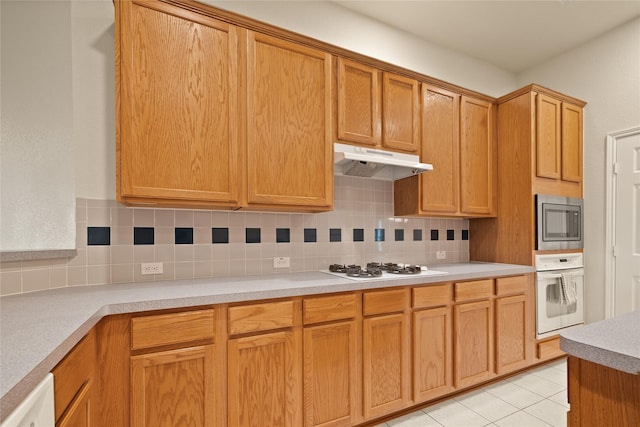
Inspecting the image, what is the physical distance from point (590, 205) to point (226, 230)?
10.8 feet

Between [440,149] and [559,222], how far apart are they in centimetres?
129

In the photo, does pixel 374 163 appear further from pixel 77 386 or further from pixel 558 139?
pixel 77 386

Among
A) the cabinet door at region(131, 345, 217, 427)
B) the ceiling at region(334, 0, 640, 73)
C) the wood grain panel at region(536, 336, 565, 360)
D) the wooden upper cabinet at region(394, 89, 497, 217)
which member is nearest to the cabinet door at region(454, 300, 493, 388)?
the wood grain panel at region(536, 336, 565, 360)

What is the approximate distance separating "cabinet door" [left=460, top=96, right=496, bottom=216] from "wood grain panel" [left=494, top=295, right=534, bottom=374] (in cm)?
79

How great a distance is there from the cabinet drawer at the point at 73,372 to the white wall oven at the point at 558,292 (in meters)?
3.05

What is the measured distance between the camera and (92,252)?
1793 millimetres

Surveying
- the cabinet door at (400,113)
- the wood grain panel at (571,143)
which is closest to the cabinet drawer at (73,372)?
the cabinet door at (400,113)

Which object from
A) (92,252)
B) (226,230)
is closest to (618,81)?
(226,230)

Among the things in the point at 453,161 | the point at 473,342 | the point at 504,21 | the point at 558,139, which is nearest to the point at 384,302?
the point at 473,342

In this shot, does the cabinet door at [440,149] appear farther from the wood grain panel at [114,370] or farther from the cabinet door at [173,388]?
the wood grain panel at [114,370]

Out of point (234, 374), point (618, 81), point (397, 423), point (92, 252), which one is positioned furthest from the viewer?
point (618, 81)

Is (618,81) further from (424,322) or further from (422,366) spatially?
(422,366)

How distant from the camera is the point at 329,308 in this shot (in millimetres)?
1771

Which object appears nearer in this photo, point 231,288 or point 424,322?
Result: point 231,288
